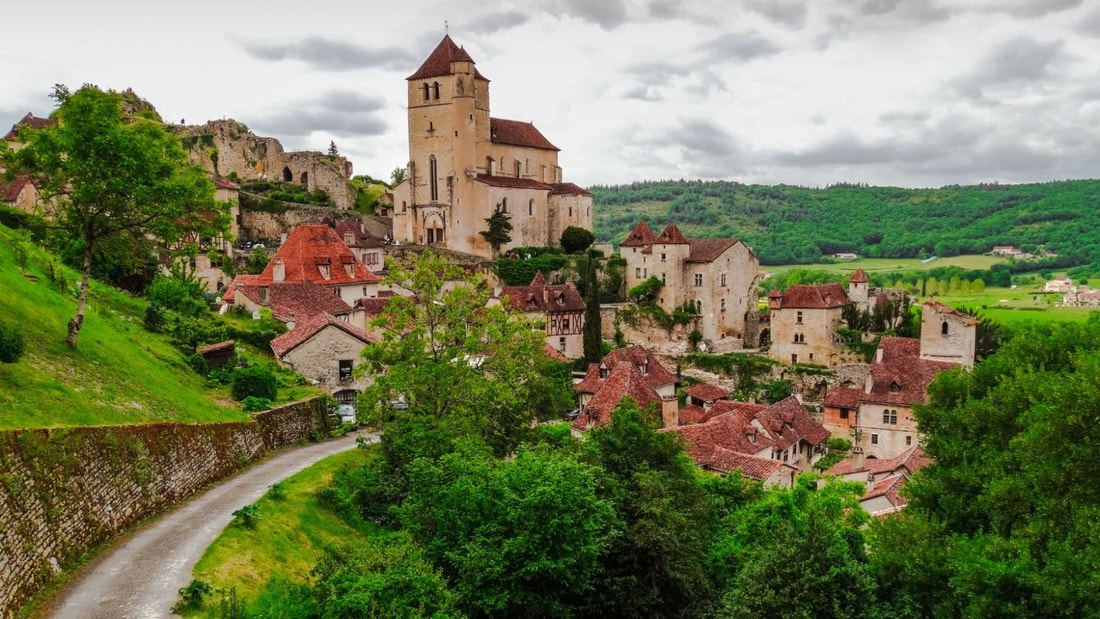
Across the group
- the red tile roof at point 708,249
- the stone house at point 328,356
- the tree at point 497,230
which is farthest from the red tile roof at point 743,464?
the tree at point 497,230

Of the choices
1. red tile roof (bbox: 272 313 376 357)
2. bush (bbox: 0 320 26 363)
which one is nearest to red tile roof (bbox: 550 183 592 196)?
red tile roof (bbox: 272 313 376 357)

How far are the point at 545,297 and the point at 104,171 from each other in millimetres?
44659

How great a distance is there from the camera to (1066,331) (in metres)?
26.0

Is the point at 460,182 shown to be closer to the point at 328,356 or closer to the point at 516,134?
the point at 516,134

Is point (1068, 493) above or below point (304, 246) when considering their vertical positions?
below

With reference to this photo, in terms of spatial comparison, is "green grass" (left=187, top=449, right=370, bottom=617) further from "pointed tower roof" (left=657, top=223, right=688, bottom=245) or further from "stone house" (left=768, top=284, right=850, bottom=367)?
"pointed tower roof" (left=657, top=223, right=688, bottom=245)

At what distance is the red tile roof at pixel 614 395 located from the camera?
43281mm

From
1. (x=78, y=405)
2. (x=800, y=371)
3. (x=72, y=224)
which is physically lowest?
(x=800, y=371)

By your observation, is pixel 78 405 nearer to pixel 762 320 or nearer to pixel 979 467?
pixel 979 467

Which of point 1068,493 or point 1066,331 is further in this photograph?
point 1066,331

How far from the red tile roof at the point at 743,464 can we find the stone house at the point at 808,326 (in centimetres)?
3075

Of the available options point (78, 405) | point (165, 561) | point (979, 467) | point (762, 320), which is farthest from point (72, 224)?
point (762, 320)

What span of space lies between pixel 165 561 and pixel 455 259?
198 feet

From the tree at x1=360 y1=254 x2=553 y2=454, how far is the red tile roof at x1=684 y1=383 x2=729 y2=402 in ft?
104
